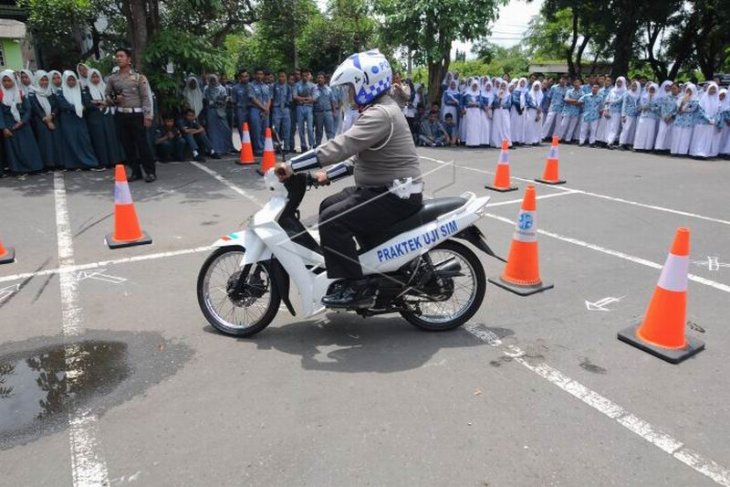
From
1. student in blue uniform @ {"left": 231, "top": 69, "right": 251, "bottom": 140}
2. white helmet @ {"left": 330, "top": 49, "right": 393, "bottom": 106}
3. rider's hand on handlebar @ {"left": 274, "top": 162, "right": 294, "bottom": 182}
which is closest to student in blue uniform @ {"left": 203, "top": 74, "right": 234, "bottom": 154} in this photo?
student in blue uniform @ {"left": 231, "top": 69, "right": 251, "bottom": 140}

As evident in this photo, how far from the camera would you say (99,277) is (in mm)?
5625

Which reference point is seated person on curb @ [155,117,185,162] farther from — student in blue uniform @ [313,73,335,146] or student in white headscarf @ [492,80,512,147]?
student in white headscarf @ [492,80,512,147]

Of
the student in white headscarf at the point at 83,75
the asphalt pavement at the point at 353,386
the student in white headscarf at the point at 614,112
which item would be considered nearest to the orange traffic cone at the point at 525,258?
the asphalt pavement at the point at 353,386

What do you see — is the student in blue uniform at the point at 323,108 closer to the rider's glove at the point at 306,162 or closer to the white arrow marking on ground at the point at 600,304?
the white arrow marking on ground at the point at 600,304

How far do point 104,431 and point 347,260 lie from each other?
1.86m

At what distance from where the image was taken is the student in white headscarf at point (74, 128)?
10.9 metres

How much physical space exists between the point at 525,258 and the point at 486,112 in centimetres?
1077

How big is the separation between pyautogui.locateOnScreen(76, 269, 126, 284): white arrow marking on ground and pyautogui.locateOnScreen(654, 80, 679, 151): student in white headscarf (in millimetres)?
13255

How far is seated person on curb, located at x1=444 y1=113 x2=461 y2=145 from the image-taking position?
1548cm

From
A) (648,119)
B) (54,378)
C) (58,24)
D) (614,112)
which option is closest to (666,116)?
(648,119)

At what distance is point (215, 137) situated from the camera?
43.1 feet

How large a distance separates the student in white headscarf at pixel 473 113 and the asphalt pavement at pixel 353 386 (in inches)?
358

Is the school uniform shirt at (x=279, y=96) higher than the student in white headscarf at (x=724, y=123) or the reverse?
higher

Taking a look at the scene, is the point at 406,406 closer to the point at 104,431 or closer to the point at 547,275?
the point at 104,431
